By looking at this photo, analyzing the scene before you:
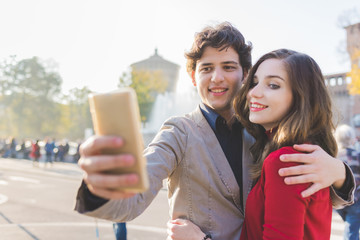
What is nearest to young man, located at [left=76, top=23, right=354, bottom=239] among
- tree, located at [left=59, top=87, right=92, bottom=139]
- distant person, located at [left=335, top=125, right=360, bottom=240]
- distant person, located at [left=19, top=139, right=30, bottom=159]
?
distant person, located at [left=335, top=125, right=360, bottom=240]

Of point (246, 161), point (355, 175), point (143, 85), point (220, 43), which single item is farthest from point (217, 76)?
point (143, 85)

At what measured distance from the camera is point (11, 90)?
52.6m

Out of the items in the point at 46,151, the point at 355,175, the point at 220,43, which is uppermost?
the point at 220,43

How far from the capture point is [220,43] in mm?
2068

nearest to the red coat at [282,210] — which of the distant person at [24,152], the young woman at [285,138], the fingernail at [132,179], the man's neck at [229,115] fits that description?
the young woman at [285,138]

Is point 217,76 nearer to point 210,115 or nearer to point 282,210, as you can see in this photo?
point 210,115

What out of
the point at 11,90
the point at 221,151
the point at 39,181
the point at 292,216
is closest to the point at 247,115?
the point at 221,151

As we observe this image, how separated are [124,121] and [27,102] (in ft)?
189

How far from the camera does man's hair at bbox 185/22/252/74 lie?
2072 millimetres

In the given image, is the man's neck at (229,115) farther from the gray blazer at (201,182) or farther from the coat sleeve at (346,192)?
the coat sleeve at (346,192)

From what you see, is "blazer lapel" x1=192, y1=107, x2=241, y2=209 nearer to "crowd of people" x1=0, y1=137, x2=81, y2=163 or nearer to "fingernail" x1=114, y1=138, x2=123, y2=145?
"fingernail" x1=114, y1=138, x2=123, y2=145

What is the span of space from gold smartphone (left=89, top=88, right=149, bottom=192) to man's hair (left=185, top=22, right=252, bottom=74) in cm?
135

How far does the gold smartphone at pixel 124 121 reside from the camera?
82 cm

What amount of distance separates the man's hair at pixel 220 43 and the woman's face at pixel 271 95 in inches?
16.3
